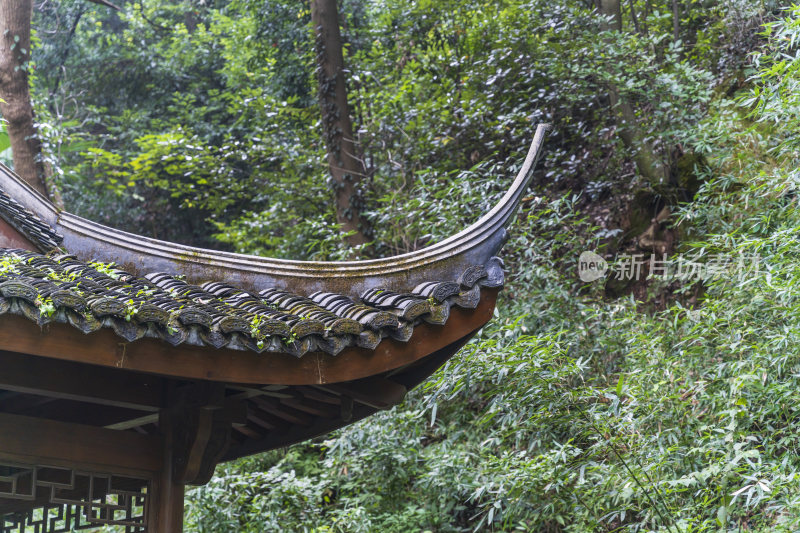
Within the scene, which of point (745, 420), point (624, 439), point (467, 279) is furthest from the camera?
point (624, 439)

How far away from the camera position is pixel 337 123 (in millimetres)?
8078

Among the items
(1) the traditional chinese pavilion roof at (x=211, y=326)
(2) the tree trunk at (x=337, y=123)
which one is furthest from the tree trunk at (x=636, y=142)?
(1) the traditional chinese pavilion roof at (x=211, y=326)

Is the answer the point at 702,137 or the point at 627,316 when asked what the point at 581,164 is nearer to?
the point at 702,137

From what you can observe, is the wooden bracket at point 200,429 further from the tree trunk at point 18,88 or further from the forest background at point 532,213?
the tree trunk at point 18,88

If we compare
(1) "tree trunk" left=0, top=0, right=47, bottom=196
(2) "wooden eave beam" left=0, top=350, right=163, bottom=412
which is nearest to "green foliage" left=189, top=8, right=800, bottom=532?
(2) "wooden eave beam" left=0, top=350, right=163, bottom=412

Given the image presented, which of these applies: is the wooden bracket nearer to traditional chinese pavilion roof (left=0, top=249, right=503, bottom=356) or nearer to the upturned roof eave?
traditional chinese pavilion roof (left=0, top=249, right=503, bottom=356)

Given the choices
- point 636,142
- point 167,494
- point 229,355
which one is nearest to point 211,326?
point 229,355

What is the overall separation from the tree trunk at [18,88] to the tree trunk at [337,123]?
Result: 2.78 m

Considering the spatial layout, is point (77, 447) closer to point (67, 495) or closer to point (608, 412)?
point (67, 495)

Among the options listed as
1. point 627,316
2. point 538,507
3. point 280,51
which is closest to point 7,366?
point 538,507

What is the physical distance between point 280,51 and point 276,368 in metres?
7.90

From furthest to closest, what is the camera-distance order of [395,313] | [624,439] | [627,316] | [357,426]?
1. [357,426]
2. [627,316]
3. [624,439]
4. [395,313]

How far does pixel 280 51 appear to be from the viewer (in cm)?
975

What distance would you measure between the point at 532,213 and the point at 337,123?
251 centimetres
